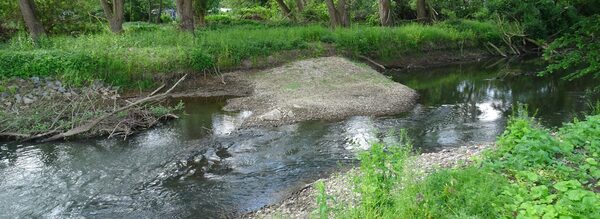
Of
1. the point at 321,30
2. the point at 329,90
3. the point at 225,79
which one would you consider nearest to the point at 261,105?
the point at 329,90

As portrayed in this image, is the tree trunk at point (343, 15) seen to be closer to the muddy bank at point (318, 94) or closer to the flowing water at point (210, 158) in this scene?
the muddy bank at point (318, 94)

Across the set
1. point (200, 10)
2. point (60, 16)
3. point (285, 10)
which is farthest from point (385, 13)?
point (60, 16)

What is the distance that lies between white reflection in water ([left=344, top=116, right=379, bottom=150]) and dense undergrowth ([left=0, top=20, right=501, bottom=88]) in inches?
344

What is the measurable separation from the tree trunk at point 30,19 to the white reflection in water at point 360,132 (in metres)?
15.4

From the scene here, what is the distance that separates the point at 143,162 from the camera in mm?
11688

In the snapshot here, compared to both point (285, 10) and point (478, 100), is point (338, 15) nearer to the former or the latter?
point (285, 10)

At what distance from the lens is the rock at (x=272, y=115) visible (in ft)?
50.8

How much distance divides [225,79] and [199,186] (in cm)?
1153

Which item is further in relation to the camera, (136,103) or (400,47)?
(400,47)

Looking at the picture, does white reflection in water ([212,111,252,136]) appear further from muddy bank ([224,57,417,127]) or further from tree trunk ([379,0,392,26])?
tree trunk ([379,0,392,26])

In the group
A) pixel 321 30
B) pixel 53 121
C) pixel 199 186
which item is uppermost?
pixel 321 30

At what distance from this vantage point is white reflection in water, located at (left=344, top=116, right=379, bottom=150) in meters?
12.7

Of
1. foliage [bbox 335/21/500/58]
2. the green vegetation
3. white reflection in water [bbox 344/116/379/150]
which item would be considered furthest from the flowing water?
foliage [bbox 335/21/500/58]

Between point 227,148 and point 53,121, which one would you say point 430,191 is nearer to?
point 227,148
